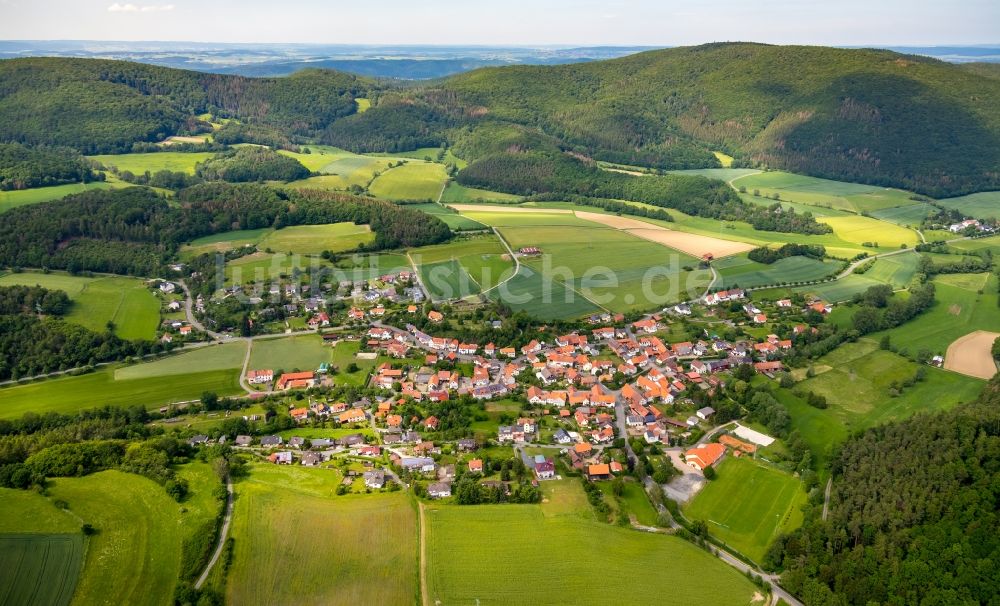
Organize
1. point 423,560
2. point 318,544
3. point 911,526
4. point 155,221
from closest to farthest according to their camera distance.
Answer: point 911,526
point 423,560
point 318,544
point 155,221

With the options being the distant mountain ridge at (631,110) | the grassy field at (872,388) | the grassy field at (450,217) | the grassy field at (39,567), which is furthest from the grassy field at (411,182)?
the grassy field at (39,567)

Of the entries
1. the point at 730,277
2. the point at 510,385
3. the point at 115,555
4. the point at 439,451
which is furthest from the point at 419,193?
the point at 115,555

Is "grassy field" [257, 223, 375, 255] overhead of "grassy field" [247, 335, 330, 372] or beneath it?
overhead

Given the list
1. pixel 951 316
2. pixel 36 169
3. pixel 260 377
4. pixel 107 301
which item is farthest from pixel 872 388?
pixel 36 169

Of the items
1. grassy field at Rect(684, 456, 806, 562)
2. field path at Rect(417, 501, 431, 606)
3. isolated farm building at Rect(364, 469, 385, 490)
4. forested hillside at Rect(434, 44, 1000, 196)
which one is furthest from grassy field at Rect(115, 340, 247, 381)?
forested hillside at Rect(434, 44, 1000, 196)

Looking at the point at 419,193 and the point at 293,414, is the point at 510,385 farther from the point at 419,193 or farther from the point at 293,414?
the point at 419,193

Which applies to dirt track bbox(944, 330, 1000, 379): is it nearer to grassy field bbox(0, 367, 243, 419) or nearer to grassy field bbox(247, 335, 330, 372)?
grassy field bbox(247, 335, 330, 372)

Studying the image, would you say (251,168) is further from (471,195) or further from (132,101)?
(132,101)
